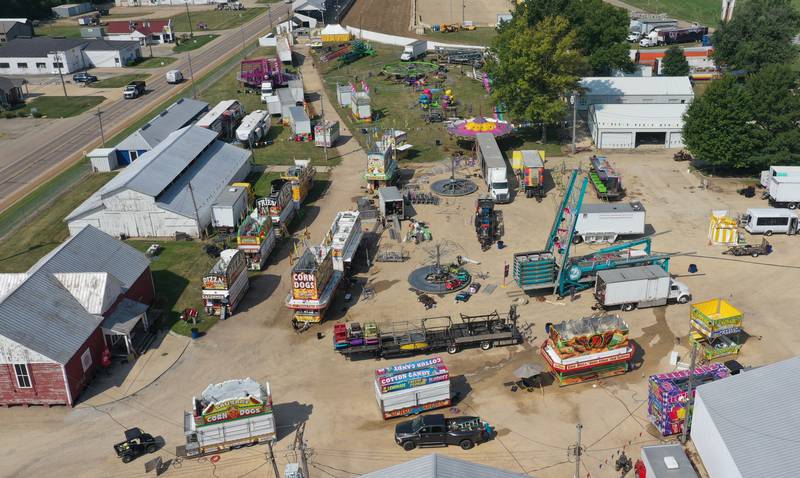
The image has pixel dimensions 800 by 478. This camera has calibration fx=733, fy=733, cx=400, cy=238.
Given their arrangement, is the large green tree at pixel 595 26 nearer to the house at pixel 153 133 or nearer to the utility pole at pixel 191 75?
the house at pixel 153 133

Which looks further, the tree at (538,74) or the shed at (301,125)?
the shed at (301,125)

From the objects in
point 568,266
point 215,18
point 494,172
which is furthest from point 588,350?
point 215,18

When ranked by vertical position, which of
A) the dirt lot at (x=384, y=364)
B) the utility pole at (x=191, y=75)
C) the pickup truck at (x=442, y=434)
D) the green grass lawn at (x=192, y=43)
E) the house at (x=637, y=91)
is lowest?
the dirt lot at (x=384, y=364)

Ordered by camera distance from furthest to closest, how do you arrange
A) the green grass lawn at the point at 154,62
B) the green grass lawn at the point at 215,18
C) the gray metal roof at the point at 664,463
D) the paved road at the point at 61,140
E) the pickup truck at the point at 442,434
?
the green grass lawn at the point at 215,18
the green grass lawn at the point at 154,62
the paved road at the point at 61,140
the pickup truck at the point at 442,434
the gray metal roof at the point at 664,463

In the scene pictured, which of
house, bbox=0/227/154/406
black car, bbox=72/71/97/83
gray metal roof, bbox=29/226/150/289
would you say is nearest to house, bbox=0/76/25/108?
black car, bbox=72/71/97/83

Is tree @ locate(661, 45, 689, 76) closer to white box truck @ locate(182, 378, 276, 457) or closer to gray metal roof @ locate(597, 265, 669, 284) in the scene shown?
gray metal roof @ locate(597, 265, 669, 284)

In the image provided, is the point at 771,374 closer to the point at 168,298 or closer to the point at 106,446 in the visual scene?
the point at 106,446

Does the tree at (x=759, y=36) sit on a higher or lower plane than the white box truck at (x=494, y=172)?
higher

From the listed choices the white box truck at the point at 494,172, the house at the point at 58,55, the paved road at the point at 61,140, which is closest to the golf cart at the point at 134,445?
the white box truck at the point at 494,172
